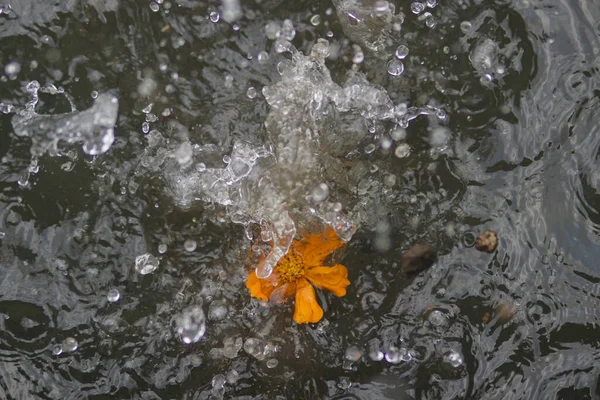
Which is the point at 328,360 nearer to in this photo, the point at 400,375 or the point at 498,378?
the point at 400,375

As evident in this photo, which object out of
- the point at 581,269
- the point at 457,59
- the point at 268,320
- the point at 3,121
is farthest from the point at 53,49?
the point at 581,269

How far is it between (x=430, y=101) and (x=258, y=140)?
766mm

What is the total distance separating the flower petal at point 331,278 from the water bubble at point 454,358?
1.73 ft

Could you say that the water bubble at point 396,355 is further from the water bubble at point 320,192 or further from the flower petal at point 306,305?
the water bubble at point 320,192

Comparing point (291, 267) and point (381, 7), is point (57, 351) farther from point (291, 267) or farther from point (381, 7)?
point (381, 7)

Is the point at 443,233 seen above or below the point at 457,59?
below

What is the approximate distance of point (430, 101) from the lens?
2592 millimetres

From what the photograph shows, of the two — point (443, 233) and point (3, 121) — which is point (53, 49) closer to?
point (3, 121)

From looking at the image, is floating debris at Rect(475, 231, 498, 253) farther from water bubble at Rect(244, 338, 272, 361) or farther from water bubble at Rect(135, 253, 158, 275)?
water bubble at Rect(135, 253, 158, 275)

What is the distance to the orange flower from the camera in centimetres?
237

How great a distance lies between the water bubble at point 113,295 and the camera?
2.59m

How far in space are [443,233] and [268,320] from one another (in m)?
0.84

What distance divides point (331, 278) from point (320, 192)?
1.25 ft

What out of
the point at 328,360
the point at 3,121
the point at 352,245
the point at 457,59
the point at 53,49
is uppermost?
the point at 457,59
